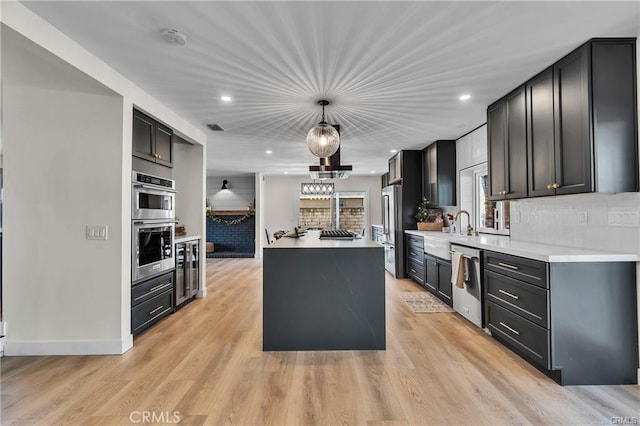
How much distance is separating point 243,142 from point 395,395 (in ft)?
14.9

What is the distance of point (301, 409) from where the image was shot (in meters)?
2.00

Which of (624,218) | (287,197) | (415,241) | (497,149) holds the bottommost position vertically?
(415,241)

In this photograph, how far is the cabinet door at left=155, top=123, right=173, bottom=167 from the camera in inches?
144

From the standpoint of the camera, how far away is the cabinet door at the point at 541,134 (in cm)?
275

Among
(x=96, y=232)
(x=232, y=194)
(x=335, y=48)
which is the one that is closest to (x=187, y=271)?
(x=96, y=232)

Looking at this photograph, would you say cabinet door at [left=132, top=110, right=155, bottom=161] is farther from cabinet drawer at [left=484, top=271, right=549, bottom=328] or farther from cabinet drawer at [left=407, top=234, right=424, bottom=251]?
cabinet drawer at [left=407, top=234, right=424, bottom=251]

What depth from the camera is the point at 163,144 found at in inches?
150

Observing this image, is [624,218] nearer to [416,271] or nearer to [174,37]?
[416,271]

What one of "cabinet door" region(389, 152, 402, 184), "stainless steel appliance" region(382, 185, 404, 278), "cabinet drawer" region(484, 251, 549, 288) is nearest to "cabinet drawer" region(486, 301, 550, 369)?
"cabinet drawer" region(484, 251, 549, 288)

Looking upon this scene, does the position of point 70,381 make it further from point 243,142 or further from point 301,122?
point 243,142

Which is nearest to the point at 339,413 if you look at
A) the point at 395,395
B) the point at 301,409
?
the point at 301,409

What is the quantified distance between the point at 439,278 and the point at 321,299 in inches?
91.2

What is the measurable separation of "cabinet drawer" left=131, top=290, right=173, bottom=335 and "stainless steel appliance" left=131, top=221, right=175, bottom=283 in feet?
0.93

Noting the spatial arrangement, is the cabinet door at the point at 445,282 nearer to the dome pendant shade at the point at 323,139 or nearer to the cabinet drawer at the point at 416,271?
the cabinet drawer at the point at 416,271
